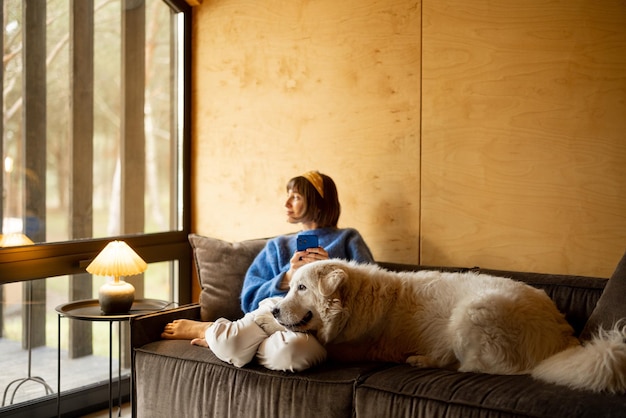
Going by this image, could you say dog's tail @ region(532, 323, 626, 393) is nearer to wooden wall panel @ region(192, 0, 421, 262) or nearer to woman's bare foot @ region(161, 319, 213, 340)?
wooden wall panel @ region(192, 0, 421, 262)

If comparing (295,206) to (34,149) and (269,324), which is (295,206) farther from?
(34,149)

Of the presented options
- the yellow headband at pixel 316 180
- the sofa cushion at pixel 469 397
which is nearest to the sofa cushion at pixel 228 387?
the sofa cushion at pixel 469 397

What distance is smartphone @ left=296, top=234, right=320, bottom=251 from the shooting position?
308 cm

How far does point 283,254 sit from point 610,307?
4.97 ft

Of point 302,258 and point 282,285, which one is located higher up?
point 302,258

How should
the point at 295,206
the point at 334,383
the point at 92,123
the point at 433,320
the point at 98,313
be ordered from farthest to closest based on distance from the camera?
the point at 92,123
the point at 295,206
the point at 98,313
the point at 433,320
the point at 334,383

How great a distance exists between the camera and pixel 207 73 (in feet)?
14.2

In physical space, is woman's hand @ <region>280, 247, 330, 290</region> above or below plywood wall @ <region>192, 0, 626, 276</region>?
below

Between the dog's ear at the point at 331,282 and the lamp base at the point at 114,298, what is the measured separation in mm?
1152

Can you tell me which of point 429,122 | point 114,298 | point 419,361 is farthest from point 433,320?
point 114,298

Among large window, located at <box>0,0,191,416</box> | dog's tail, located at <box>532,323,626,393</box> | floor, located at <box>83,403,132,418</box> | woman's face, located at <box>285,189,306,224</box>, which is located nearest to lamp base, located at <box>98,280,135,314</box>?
large window, located at <box>0,0,191,416</box>

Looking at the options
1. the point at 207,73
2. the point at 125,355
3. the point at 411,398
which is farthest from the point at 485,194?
the point at 125,355

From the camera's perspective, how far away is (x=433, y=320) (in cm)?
262

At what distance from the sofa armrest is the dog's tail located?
5.64 feet
